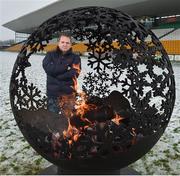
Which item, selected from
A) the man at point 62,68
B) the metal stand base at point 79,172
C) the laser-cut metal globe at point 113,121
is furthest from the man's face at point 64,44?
the metal stand base at point 79,172

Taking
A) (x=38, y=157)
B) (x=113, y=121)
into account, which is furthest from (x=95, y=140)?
(x=38, y=157)

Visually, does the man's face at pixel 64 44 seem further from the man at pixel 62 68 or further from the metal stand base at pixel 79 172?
the metal stand base at pixel 79 172

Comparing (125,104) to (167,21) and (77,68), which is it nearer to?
(77,68)

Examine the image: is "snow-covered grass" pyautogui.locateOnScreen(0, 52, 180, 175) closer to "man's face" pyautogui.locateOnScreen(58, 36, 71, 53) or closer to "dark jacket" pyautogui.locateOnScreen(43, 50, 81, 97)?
"dark jacket" pyautogui.locateOnScreen(43, 50, 81, 97)

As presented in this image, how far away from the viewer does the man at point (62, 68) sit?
3.21 meters

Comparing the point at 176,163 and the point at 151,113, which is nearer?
the point at 151,113

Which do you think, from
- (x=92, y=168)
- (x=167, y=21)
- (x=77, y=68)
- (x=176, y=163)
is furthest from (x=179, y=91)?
(x=167, y=21)

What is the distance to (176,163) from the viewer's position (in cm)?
345

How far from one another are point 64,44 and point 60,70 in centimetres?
31

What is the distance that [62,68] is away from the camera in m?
3.26

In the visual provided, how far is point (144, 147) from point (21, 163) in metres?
1.49

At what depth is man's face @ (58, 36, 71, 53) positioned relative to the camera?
9.97 ft

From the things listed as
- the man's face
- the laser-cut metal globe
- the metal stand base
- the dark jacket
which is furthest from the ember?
the man's face

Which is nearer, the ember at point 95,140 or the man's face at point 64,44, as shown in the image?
the ember at point 95,140
